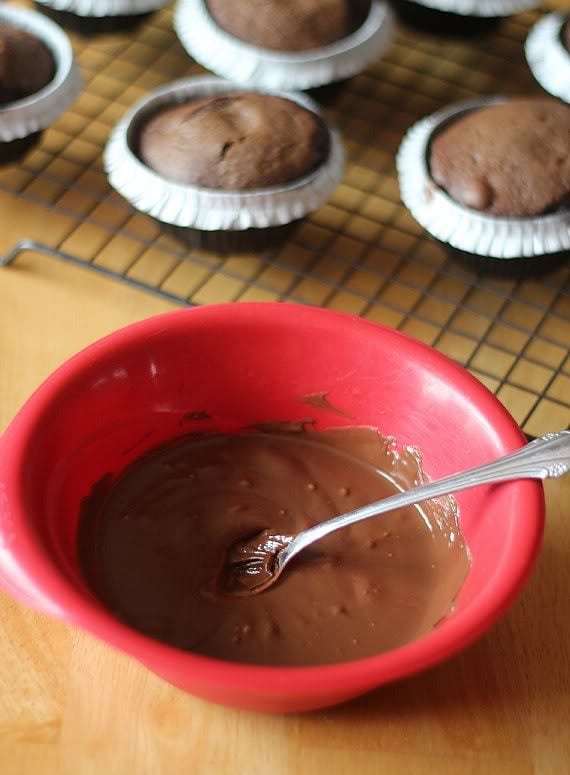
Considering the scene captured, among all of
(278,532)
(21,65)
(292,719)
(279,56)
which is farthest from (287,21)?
(292,719)

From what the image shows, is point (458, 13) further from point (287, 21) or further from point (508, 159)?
point (508, 159)

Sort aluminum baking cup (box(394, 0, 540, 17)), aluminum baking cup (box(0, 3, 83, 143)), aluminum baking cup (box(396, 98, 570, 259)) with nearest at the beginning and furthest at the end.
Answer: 1. aluminum baking cup (box(396, 98, 570, 259))
2. aluminum baking cup (box(0, 3, 83, 143))
3. aluminum baking cup (box(394, 0, 540, 17))

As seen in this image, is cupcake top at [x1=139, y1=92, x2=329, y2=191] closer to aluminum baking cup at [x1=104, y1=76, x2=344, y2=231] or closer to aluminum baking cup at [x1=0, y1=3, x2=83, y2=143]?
aluminum baking cup at [x1=104, y1=76, x2=344, y2=231]

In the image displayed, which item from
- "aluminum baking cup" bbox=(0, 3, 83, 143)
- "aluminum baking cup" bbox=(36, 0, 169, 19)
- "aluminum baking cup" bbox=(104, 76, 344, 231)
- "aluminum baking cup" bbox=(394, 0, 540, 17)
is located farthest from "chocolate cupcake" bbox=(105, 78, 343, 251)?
Result: "aluminum baking cup" bbox=(394, 0, 540, 17)

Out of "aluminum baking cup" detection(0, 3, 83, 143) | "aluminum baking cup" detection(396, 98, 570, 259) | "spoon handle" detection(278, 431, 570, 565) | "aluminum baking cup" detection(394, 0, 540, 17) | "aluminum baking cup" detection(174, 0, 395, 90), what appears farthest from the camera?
"aluminum baking cup" detection(394, 0, 540, 17)

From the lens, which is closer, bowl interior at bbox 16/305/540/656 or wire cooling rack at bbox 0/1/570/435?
bowl interior at bbox 16/305/540/656

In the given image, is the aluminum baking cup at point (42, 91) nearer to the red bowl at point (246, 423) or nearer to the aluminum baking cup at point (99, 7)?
the aluminum baking cup at point (99, 7)

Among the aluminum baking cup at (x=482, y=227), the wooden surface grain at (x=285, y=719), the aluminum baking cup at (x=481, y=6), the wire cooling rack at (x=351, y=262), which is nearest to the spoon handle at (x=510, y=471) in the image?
the wooden surface grain at (x=285, y=719)

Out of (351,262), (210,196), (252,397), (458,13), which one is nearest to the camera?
(252,397)
